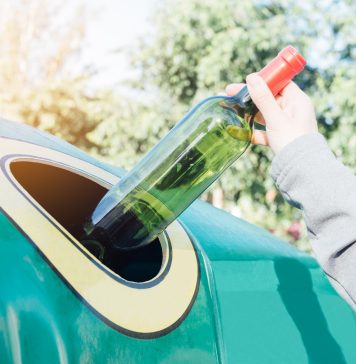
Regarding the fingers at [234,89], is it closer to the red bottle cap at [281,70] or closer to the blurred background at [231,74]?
the red bottle cap at [281,70]

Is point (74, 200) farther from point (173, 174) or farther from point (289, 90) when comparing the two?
point (289, 90)

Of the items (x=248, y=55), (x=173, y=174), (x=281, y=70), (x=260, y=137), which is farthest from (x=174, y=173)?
(x=248, y=55)

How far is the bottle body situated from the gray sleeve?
195 millimetres

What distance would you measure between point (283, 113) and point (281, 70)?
0.07 m

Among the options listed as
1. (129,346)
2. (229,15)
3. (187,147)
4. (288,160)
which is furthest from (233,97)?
(229,15)

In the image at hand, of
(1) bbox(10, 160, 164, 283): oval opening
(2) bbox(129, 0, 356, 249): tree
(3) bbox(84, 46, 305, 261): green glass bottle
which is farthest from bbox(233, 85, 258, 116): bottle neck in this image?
(2) bbox(129, 0, 356, 249): tree

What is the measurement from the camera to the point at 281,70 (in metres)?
0.92

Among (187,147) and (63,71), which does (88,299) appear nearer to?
(187,147)

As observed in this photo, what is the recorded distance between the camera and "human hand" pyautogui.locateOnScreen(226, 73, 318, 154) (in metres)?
0.88

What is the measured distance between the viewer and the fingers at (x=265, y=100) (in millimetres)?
891

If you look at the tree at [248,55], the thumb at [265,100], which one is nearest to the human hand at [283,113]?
the thumb at [265,100]

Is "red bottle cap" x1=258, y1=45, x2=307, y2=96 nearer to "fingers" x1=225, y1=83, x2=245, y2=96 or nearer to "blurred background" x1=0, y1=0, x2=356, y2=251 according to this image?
"fingers" x1=225, y1=83, x2=245, y2=96

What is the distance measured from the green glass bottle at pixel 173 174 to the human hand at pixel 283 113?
0.33 ft

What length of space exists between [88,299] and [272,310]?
0.43m
